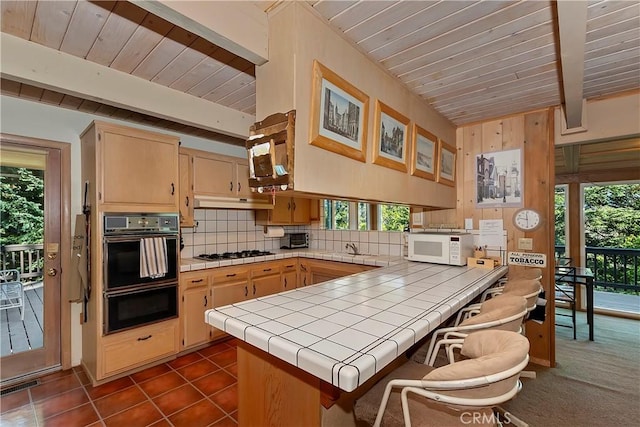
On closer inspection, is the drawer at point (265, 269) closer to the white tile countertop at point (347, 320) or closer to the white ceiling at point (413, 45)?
the white tile countertop at point (347, 320)

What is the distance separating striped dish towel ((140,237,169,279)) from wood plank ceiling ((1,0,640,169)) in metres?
1.33

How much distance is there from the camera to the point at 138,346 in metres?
2.56

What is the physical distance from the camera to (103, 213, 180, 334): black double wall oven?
94.5 inches

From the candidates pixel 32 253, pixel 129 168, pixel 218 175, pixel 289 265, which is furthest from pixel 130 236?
pixel 289 265

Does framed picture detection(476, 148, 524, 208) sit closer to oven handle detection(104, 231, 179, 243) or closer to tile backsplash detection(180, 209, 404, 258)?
tile backsplash detection(180, 209, 404, 258)

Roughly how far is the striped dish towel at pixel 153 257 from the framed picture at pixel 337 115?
1953mm

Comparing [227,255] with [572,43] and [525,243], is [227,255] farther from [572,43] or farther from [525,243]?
[572,43]

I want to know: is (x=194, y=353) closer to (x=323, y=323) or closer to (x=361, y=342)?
(x=323, y=323)

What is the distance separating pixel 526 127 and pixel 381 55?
1924 mm

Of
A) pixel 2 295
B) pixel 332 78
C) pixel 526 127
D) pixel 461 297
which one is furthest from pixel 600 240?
pixel 2 295

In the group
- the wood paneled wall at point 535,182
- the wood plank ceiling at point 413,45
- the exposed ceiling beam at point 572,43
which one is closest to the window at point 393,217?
the wood paneled wall at point 535,182

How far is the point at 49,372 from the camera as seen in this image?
2539 millimetres

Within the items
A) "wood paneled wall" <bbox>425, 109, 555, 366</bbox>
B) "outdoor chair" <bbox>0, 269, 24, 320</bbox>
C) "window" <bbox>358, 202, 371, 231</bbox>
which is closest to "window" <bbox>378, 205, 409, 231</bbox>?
"window" <bbox>358, 202, 371, 231</bbox>

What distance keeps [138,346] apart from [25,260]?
1224mm
